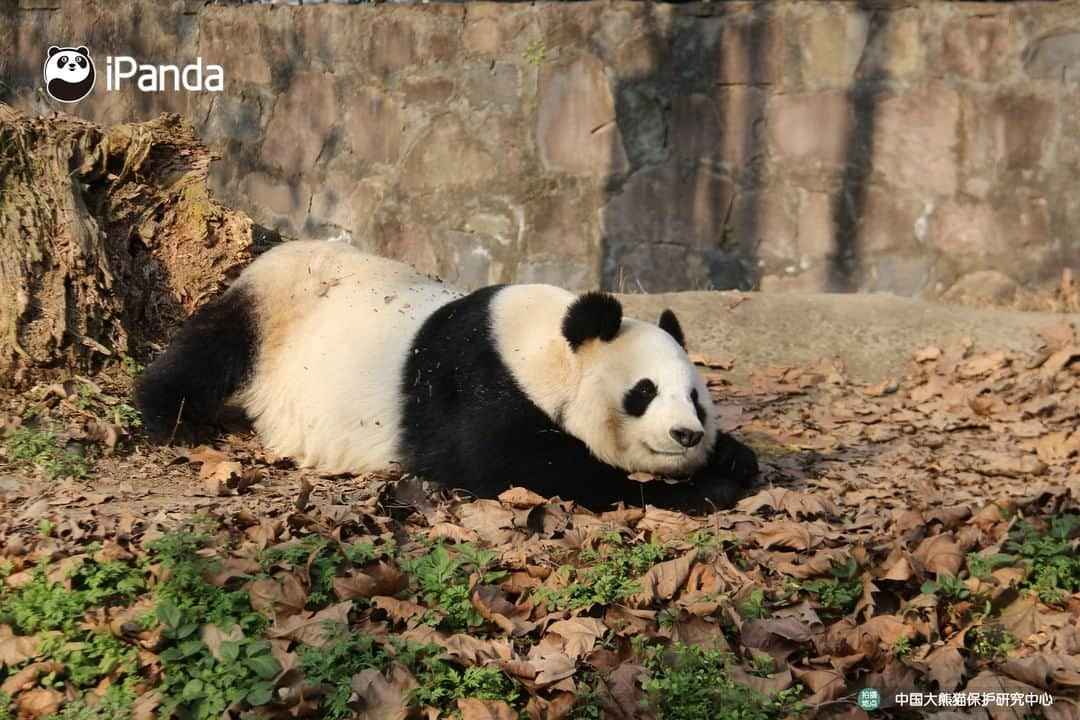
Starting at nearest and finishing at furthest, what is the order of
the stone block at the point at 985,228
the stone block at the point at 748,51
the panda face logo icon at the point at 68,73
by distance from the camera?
the stone block at the point at 985,228 → the stone block at the point at 748,51 → the panda face logo icon at the point at 68,73

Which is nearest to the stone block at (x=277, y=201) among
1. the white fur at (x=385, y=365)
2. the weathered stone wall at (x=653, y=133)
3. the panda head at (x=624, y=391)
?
the weathered stone wall at (x=653, y=133)

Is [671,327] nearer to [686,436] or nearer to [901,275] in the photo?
[686,436]

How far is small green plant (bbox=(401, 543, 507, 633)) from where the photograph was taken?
3.72 metres

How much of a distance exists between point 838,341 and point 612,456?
10.1 ft

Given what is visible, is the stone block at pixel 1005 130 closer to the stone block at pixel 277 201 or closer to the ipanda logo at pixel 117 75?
the stone block at pixel 277 201

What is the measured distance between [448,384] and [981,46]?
18.2 ft

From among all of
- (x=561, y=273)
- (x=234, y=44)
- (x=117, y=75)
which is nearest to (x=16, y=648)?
(x=561, y=273)

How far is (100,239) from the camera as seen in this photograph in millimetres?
5777

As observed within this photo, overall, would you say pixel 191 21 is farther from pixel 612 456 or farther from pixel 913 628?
pixel 913 628

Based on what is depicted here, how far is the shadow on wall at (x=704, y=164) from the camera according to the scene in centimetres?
897

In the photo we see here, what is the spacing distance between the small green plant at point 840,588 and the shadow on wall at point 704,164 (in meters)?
5.15

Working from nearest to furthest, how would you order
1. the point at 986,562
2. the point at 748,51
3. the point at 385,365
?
the point at 986,562, the point at 385,365, the point at 748,51

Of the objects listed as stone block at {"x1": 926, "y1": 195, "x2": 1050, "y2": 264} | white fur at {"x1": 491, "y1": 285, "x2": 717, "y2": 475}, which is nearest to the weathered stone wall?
stone block at {"x1": 926, "y1": 195, "x2": 1050, "y2": 264}

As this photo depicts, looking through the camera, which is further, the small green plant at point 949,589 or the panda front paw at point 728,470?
the panda front paw at point 728,470
